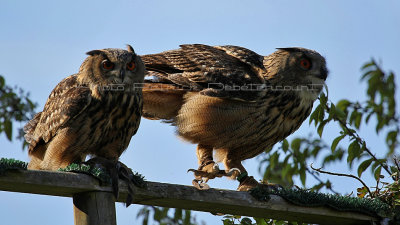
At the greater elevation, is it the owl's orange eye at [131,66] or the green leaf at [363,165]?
the owl's orange eye at [131,66]

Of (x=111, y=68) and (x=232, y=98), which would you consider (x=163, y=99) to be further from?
(x=111, y=68)

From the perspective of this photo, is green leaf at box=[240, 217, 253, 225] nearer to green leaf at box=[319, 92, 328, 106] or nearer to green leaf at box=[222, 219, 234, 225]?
green leaf at box=[222, 219, 234, 225]

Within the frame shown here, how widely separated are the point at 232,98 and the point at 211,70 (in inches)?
12.1

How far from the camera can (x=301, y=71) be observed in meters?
5.06

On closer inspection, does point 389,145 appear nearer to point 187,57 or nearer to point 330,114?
point 330,114

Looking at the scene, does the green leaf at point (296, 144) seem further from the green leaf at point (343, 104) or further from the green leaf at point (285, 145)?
the green leaf at point (343, 104)

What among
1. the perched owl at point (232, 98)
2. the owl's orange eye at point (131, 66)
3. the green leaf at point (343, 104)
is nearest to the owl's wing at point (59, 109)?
the owl's orange eye at point (131, 66)

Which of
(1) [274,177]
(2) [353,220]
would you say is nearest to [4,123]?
(1) [274,177]

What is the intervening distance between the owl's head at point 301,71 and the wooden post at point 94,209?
2052mm

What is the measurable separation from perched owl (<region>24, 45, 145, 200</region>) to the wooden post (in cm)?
83

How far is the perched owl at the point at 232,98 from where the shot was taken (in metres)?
4.79

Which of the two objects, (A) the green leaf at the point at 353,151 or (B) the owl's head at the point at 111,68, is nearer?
(B) the owl's head at the point at 111,68

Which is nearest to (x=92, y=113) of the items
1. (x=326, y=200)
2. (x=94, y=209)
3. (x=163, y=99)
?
(x=163, y=99)

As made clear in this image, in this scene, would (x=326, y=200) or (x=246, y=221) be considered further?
(x=246, y=221)
